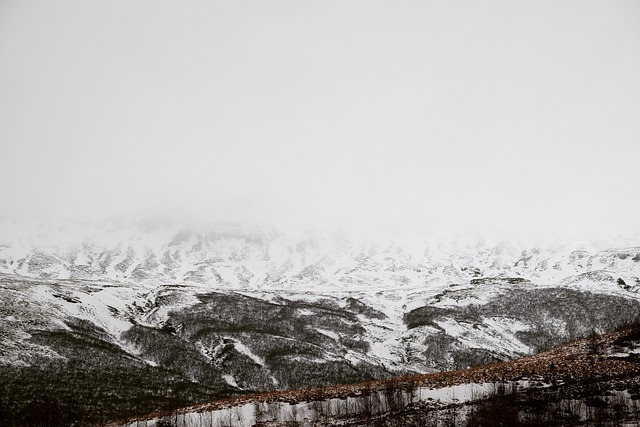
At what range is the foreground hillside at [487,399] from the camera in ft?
136

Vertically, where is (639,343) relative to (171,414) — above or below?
above

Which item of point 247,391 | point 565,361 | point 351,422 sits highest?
point 565,361

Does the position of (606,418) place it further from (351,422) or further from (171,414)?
(171,414)

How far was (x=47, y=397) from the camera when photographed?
433ft

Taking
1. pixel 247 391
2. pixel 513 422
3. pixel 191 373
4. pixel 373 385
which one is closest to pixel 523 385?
pixel 513 422

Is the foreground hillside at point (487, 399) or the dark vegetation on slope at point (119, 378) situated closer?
the foreground hillside at point (487, 399)

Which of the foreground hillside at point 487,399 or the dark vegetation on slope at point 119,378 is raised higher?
the foreground hillside at point 487,399

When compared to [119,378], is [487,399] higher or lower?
higher

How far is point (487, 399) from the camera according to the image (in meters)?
45.8

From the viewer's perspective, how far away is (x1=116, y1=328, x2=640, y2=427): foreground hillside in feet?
136

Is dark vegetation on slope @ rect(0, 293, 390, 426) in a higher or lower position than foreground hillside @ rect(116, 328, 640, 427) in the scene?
lower

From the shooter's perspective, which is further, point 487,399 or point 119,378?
point 119,378

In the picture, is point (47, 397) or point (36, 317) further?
point (36, 317)

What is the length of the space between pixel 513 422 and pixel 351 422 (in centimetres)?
1387
